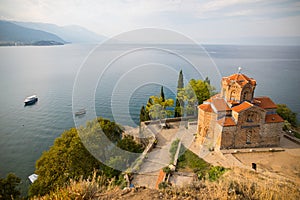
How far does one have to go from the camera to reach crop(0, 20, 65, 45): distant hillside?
97950 millimetres

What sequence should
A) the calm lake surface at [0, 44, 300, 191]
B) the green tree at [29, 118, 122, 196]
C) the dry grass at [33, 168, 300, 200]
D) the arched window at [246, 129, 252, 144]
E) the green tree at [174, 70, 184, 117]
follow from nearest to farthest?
the dry grass at [33, 168, 300, 200] → the green tree at [29, 118, 122, 196] → the calm lake surface at [0, 44, 300, 191] → the arched window at [246, 129, 252, 144] → the green tree at [174, 70, 184, 117]

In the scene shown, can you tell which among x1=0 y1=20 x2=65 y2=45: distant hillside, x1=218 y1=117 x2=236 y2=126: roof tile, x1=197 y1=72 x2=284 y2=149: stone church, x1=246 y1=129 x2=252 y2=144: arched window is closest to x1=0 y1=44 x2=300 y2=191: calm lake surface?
x1=197 y1=72 x2=284 y2=149: stone church

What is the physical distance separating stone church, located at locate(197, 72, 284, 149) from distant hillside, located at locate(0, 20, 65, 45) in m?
115

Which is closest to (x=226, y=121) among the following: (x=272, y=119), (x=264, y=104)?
(x=272, y=119)

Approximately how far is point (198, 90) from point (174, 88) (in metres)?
4.29

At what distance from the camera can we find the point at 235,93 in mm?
13664

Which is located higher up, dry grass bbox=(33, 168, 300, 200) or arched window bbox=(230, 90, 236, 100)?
arched window bbox=(230, 90, 236, 100)

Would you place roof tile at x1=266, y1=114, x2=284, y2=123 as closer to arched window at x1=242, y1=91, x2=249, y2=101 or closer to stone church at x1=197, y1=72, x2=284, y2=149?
stone church at x1=197, y1=72, x2=284, y2=149

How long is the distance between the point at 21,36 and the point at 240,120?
501 ft

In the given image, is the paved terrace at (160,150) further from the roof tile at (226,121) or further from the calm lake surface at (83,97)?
the calm lake surface at (83,97)

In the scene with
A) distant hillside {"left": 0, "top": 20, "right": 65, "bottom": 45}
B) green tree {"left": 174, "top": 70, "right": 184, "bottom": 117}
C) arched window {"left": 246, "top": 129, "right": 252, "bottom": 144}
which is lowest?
arched window {"left": 246, "top": 129, "right": 252, "bottom": 144}

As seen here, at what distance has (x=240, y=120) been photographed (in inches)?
508

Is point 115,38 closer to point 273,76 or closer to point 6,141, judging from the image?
point 6,141

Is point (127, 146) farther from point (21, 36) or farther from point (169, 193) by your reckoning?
point (21, 36)
